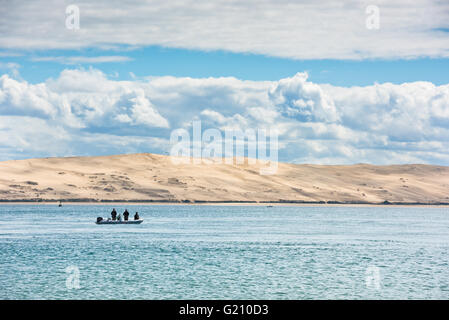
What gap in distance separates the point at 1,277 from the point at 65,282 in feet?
15.6

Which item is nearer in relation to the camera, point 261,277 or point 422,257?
point 261,277

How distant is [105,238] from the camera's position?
72938mm

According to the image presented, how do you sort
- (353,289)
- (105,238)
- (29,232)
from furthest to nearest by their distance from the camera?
(29,232) → (105,238) → (353,289)

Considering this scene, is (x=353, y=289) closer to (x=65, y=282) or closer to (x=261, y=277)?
(x=261, y=277)

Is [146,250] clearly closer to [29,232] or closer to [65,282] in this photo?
[65,282]

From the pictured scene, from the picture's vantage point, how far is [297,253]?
5834 centimetres
